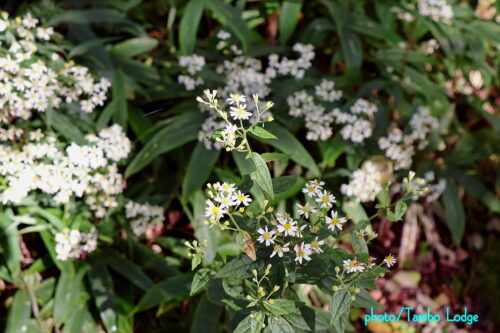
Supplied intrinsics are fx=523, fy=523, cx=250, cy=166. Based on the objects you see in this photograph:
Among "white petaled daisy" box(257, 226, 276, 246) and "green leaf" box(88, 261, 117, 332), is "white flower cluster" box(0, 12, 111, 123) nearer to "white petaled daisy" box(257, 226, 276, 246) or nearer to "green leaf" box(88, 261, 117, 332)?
"green leaf" box(88, 261, 117, 332)

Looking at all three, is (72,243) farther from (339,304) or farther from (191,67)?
(339,304)

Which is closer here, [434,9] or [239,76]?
[239,76]

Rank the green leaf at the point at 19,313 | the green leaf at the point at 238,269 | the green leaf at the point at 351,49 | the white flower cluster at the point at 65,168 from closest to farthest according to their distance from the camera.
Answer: the green leaf at the point at 238,269
the white flower cluster at the point at 65,168
the green leaf at the point at 19,313
the green leaf at the point at 351,49

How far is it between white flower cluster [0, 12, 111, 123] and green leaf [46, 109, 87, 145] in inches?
1.8

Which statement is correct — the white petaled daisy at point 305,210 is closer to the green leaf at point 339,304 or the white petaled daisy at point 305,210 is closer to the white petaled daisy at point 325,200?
the white petaled daisy at point 325,200

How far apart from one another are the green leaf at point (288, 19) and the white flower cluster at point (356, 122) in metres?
0.50

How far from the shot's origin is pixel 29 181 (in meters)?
1.82

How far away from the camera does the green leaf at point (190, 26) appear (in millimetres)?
2303

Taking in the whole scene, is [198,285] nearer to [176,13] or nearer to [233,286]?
[233,286]

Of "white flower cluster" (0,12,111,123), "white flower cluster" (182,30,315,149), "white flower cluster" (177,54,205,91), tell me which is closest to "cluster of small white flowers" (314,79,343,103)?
"white flower cluster" (182,30,315,149)

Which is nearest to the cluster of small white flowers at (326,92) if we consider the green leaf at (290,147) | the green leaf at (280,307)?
the green leaf at (290,147)

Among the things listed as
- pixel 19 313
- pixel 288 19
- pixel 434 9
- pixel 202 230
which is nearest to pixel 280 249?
pixel 202 230

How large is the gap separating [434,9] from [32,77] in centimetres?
189

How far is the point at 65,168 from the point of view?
189 centimetres
